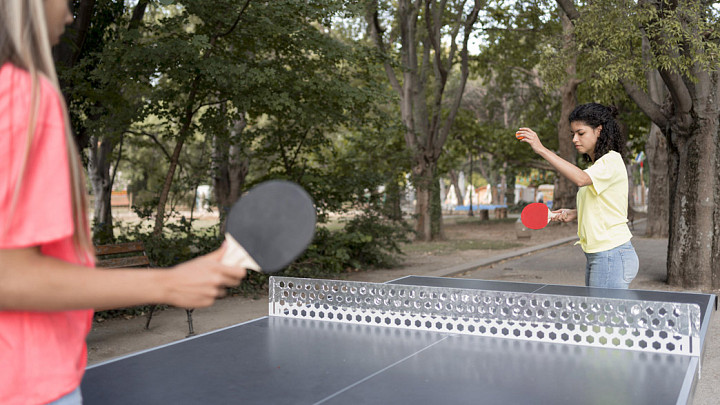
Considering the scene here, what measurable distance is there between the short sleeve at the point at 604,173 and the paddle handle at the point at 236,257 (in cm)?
314

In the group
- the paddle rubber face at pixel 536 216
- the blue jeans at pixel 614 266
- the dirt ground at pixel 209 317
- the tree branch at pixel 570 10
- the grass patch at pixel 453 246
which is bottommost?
the dirt ground at pixel 209 317

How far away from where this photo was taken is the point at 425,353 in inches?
117

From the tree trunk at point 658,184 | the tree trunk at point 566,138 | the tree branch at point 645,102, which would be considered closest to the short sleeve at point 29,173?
the tree branch at point 645,102

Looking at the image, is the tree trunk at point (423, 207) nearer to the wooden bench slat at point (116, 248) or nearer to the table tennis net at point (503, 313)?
the wooden bench slat at point (116, 248)

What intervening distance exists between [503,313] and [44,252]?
8.69ft

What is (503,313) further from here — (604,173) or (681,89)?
(681,89)

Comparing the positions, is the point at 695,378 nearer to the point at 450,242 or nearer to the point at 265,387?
the point at 265,387

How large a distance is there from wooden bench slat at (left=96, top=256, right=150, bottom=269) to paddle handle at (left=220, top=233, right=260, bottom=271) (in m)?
6.34

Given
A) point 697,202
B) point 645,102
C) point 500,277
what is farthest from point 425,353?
point 500,277

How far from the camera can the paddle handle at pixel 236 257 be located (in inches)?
48.9

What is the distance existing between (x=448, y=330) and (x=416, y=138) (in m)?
15.3

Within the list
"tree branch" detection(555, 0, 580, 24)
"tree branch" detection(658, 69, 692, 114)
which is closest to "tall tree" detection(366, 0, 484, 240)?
"tree branch" detection(555, 0, 580, 24)

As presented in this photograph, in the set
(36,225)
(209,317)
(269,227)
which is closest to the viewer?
(36,225)

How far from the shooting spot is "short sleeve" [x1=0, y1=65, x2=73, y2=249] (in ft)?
3.42
